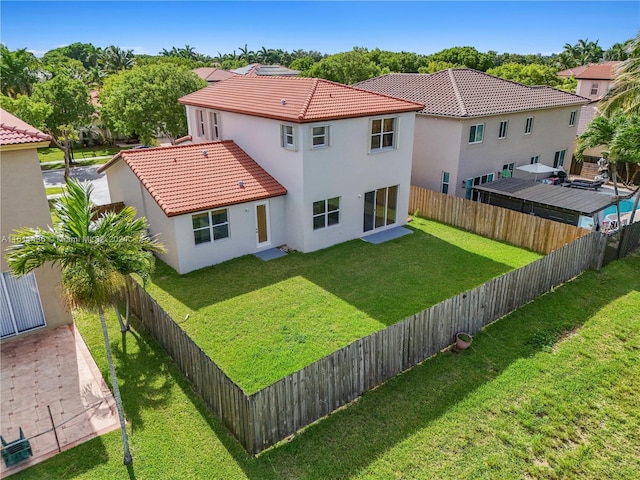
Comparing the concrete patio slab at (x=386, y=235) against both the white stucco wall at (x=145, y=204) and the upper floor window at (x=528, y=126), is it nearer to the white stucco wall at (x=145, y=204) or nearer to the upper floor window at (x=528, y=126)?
the white stucco wall at (x=145, y=204)

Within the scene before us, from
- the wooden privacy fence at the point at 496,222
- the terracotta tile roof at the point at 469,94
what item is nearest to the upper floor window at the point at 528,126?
the terracotta tile roof at the point at 469,94

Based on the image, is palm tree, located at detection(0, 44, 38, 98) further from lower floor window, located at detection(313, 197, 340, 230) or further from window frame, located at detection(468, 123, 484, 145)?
window frame, located at detection(468, 123, 484, 145)

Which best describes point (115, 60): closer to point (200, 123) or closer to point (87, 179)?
point (87, 179)

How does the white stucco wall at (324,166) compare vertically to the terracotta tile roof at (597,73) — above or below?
below

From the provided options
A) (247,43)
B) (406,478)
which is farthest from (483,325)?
(247,43)

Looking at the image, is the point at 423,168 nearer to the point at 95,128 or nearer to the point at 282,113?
the point at 282,113

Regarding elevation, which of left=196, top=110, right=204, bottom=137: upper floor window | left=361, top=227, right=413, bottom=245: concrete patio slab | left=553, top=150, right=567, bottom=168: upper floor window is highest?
left=196, top=110, right=204, bottom=137: upper floor window

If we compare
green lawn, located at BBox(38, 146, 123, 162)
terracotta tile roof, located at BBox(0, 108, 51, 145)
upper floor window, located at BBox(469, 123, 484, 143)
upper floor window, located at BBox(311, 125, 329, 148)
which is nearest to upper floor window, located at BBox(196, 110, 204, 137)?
upper floor window, located at BBox(311, 125, 329, 148)
